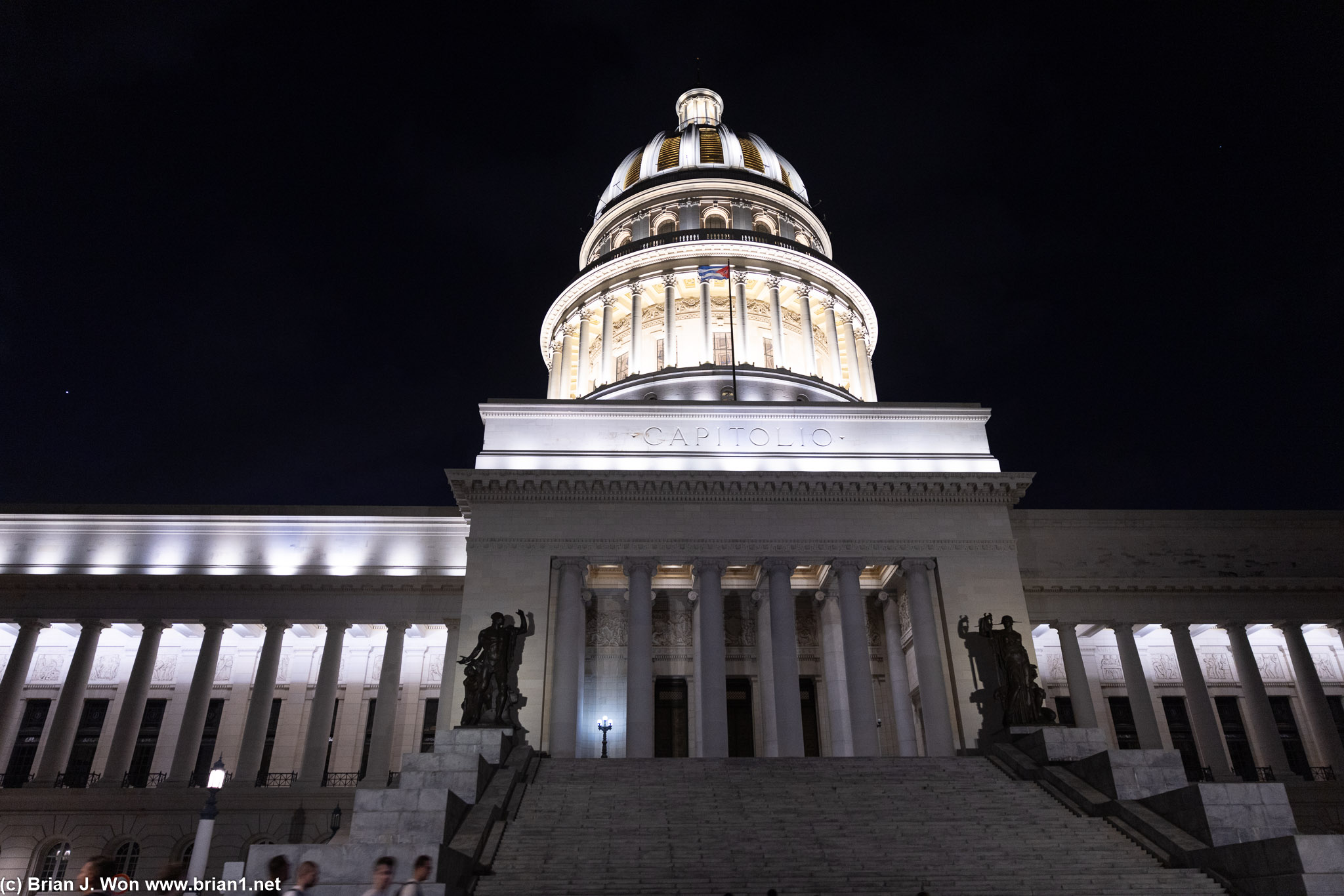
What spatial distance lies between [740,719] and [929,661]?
7820 millimetres

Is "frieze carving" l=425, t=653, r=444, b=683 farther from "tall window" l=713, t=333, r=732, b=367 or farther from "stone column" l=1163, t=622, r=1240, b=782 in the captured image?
"stone column" l=1163, t=622, r=1240, b=782

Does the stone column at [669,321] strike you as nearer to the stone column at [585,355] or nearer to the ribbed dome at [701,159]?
the stone column at [585,355]

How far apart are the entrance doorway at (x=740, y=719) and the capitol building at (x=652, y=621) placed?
10 centimetres

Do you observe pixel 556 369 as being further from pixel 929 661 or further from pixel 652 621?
pixel 929 661

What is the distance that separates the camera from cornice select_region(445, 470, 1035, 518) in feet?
95.7

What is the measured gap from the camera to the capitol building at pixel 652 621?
27.8 m

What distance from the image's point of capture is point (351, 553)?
34031mm

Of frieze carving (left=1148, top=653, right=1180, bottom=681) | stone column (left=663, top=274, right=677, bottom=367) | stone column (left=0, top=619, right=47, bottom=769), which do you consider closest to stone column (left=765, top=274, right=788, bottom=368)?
stone column (left=663, top=274, right=677, bottom=367)

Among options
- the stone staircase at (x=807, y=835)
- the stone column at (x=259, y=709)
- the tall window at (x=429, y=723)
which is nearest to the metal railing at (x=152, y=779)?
the stone column at (x=259, y=709)

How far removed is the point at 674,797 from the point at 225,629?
21008 millimetres

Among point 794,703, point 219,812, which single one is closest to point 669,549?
point 794,703

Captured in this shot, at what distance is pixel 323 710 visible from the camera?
30297mm

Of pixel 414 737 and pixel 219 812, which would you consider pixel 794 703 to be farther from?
pixel 219 812

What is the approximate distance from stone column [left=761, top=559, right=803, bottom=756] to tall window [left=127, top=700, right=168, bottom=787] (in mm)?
22127
